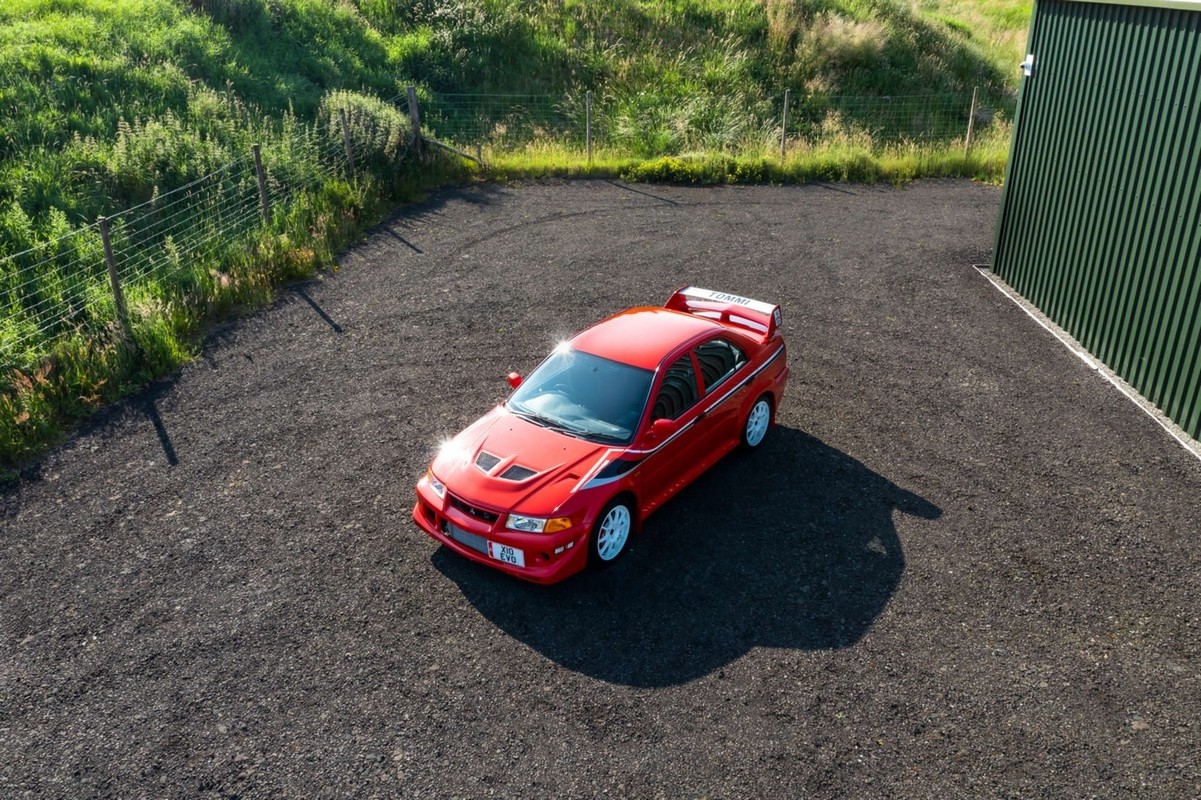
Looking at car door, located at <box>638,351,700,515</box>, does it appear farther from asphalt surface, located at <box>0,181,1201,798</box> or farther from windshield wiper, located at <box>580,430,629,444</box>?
asphalt surface, located at <box>0,181,1201,798</box>

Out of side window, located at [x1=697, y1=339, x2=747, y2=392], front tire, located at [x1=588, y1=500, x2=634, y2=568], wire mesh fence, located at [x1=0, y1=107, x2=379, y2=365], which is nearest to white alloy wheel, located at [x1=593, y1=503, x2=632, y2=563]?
front tire, located at [x1=588, y1=500, x2=634, y2=568]

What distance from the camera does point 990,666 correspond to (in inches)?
240

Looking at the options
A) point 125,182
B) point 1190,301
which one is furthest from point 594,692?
point 125,182

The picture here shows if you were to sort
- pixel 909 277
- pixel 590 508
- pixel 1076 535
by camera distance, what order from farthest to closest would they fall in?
pixel 909 277, pixel 1076 535, pixel 590 508

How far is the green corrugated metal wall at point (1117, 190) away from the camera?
365 inches

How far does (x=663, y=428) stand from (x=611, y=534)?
3.07ft

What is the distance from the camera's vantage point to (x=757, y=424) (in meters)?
8.74

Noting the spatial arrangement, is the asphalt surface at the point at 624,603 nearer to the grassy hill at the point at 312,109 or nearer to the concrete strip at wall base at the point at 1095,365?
the concrete strip at wall base at the point at 1095,365

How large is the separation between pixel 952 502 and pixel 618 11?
2251 cm

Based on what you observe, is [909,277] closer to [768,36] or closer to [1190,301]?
[1190,301]

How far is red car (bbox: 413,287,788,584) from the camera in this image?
6648 millimetres

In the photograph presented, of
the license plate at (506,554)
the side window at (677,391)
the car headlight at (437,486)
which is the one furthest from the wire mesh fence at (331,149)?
the side window at (677,391)

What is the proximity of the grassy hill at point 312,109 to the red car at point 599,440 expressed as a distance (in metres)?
4.87

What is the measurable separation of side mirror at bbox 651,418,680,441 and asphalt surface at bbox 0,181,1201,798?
2.78 ft
